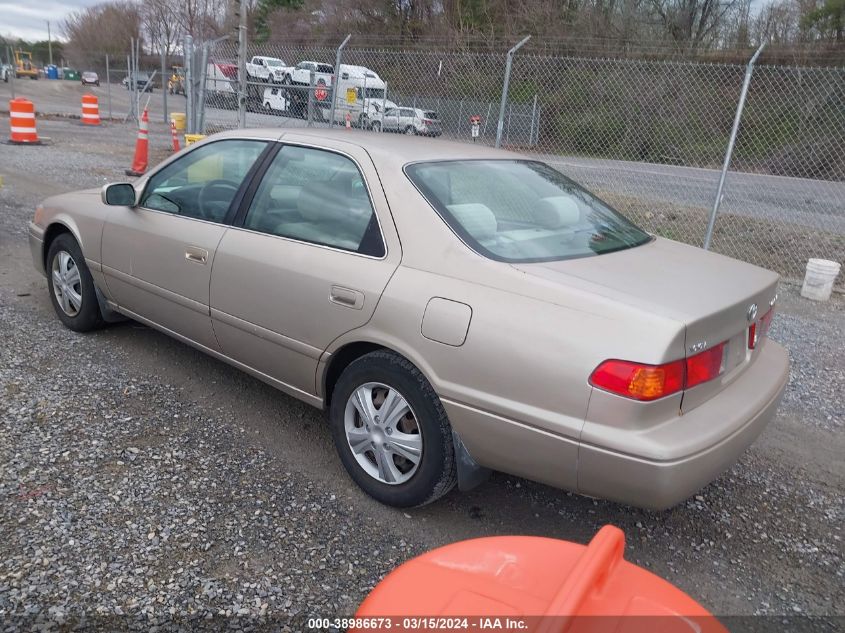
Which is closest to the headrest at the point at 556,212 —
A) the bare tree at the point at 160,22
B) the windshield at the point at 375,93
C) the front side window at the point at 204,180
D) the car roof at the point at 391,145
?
the car roof at the point at 391,145

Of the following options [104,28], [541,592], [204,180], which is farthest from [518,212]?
[104,28]

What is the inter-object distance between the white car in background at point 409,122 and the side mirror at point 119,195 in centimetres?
828

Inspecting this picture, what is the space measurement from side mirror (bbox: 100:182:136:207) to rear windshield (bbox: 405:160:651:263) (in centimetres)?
195

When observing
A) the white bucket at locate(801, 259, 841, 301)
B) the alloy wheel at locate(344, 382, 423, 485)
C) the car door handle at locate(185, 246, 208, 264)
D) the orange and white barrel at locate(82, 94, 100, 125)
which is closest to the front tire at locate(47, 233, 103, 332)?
the car door handle at locate(185, 246, 208, 264)

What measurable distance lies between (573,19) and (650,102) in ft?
42.8

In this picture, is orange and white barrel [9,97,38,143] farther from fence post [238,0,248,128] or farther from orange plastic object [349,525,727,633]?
orange plastic object [349,525,727,633]

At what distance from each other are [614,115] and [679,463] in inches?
578

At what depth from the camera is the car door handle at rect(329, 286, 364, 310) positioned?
298 cm

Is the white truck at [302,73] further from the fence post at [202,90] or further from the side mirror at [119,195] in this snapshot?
the side mirror at [119,195]

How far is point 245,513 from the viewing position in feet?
9.74

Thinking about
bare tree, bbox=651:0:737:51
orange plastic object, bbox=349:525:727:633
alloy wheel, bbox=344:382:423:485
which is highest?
bare tree, bbox=651:0:737:51

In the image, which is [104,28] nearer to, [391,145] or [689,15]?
[689,15]

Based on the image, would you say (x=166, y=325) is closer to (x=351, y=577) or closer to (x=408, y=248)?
(x=408, y=248)

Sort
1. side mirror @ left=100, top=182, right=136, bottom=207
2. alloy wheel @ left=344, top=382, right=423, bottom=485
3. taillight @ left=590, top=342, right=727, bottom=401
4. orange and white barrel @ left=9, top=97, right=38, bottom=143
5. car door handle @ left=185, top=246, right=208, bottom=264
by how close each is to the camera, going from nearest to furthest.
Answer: taillight @ left=590, top=342, right=727, bottom=401 → alloy wheel @ left=344, top=382, right=423, bottom=485 → car door handle @ left=185, top=246, right=208, bottom=264 → side mirror @ left=100, top=182, right=136, bottom=207 → orange and white barrel @ left=9, top=97, right=38, bottom=143
